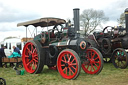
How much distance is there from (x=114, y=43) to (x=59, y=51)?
3.72 metres

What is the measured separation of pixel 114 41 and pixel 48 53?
3851mm

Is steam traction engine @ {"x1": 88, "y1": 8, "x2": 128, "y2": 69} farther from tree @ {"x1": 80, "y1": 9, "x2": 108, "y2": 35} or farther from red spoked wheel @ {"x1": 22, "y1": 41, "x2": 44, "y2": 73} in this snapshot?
tree @ {"x1": 80, "y1": 9, "x2": 108, "y2": 35}

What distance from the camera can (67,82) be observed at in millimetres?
5309

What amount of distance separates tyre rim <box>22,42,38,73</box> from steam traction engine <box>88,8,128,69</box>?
3.75 meters

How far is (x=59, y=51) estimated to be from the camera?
21.6ft

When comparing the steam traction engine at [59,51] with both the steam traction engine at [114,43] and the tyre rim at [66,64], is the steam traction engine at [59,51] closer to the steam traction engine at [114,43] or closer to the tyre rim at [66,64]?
the tyre rim at [66,64]

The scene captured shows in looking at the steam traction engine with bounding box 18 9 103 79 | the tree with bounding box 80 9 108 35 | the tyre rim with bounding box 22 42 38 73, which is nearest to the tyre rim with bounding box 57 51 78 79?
the steam traction engine with bounding box 18 9 103 79

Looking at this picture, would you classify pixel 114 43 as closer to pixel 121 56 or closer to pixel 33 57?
pixel 121 56

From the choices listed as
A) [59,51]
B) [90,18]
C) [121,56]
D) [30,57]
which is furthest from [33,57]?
[90,18]

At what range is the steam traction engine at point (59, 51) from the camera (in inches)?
237

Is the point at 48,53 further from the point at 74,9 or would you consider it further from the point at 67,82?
the point at 74,9

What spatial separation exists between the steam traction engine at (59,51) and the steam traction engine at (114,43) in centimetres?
194

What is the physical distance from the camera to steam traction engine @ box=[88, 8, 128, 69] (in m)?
8.43

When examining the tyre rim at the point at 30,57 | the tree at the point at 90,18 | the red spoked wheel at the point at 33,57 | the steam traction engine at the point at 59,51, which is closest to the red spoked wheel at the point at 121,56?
the steam traction engine at the point at 59,51
